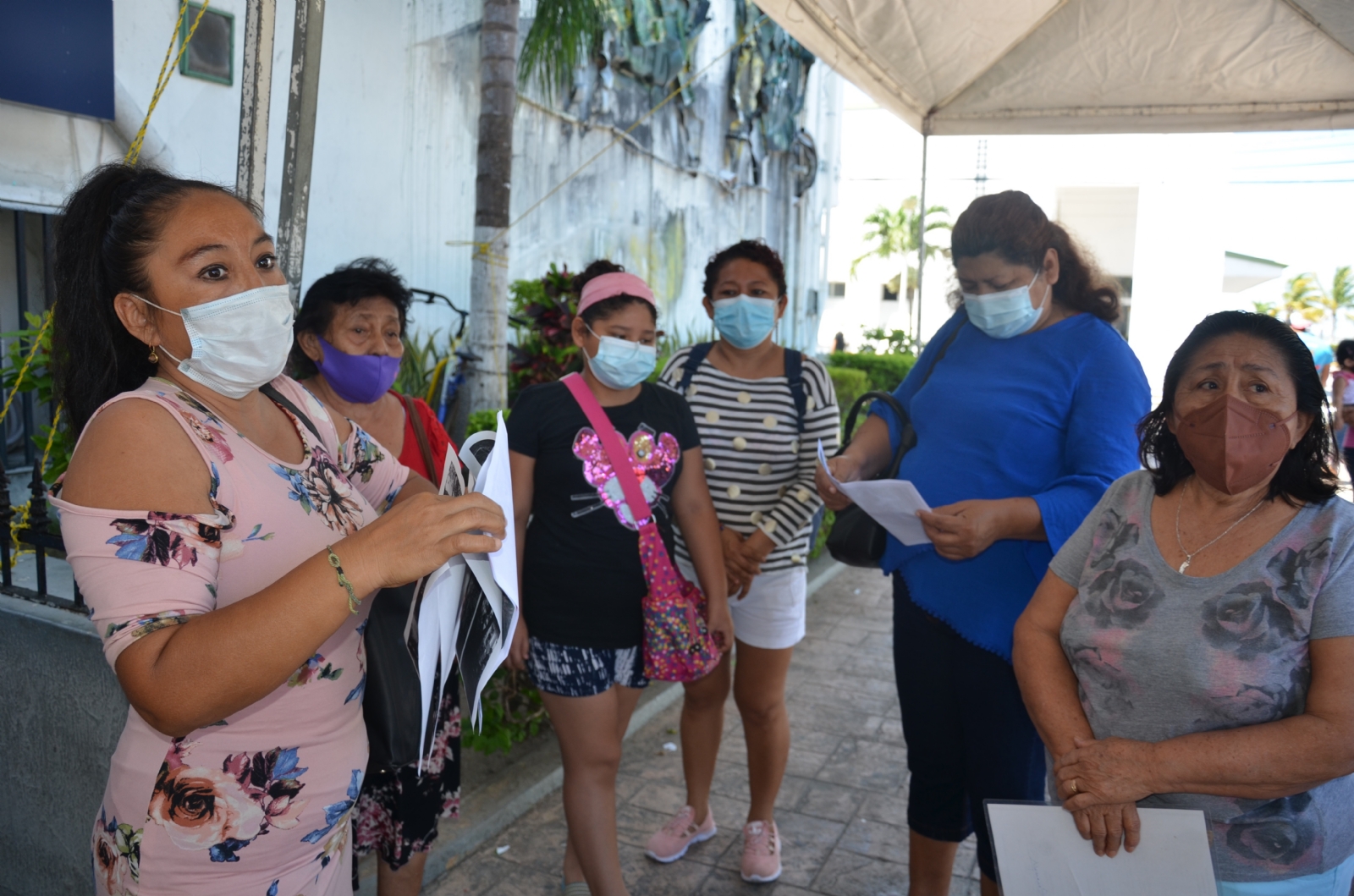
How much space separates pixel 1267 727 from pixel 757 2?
3056 mm

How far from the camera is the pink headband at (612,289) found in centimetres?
279

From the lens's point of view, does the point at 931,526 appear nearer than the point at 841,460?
Yes

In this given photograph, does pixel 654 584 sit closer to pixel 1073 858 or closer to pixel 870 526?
pixel 870 526

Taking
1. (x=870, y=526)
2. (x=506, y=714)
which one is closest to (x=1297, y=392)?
(x=870, y=526)

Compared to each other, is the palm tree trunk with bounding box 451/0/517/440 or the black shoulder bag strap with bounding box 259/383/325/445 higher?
the palm tree trunk with bounding box 451/0/517/440

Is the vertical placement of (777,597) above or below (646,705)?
above

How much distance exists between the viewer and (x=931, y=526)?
2281 mm

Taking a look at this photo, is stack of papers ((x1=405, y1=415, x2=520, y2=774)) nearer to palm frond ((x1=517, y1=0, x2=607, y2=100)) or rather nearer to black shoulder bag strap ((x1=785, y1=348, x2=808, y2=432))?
black shoulder bag strap ((x1=785, y1=348, x2=808, y2=432))

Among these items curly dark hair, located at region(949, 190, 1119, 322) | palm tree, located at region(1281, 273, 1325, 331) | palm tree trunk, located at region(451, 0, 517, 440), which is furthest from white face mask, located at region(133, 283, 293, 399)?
palm tree, located at region(1281, 273, 1325, 331)

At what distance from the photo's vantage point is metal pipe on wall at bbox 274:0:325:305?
8.20ft

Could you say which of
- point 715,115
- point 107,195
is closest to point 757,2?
point 107,195

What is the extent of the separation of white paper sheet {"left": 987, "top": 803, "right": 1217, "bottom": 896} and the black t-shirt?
123 cm

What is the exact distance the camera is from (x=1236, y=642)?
163cm

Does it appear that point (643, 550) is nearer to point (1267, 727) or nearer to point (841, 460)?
point (841, 460)
